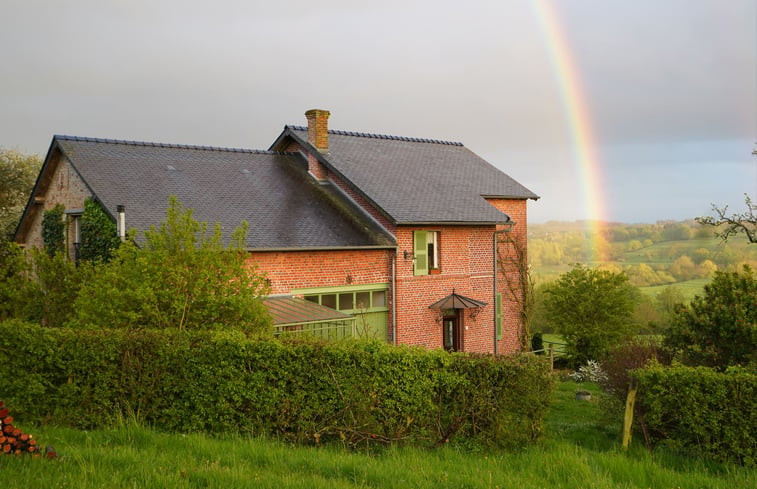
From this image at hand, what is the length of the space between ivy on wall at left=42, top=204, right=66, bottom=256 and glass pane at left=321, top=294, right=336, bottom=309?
8.32 meters

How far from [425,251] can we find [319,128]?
6.33 meters

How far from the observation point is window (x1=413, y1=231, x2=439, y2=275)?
22.2 m

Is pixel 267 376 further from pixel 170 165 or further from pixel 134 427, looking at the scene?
pixel 170 165

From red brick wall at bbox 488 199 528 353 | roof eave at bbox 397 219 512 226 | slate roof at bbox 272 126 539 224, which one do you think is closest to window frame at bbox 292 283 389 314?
roof eave at bbox 397 219 512 226

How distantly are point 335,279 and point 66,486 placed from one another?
13974 mm

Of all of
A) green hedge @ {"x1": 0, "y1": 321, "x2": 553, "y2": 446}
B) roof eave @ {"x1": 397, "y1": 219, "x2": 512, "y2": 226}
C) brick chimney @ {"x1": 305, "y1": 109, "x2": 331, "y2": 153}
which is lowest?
green hedge @ {"x1": 0, "y1": 321, "x2": 553, "y2": 446}

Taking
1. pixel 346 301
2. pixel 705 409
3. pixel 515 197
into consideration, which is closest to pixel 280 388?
pixel 705 409

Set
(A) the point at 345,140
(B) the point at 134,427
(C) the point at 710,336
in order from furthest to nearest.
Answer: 1. (A) the point at 345,140
2. (C) the point at 710,336
3. (B) the point at 134,427

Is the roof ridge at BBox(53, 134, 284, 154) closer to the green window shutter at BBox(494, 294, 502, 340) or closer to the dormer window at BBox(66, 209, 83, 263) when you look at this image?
the dormer window at BBox(66, 209, 83, 263)

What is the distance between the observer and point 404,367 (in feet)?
31.2

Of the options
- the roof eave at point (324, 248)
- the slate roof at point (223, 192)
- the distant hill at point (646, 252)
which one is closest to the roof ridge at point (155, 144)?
the slate roof at point (223, 192)

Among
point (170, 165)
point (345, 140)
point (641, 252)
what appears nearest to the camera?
point (170, 165)

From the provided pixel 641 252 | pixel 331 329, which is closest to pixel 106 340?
pixel 331 329

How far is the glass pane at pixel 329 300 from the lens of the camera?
66.2 ft
